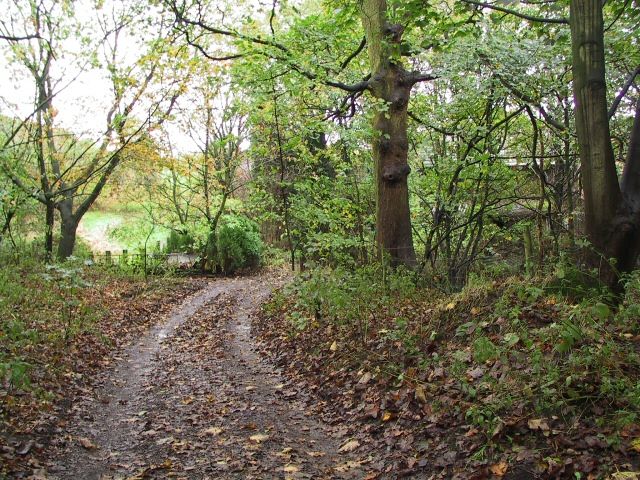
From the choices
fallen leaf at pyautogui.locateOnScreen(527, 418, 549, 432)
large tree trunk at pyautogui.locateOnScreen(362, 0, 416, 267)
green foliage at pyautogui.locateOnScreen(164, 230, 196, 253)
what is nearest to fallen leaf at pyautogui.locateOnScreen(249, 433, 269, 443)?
fallen leaf at pyautogui.locateOnScreen(527, 418, 549, 432)

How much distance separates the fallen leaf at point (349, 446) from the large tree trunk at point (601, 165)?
121 inches

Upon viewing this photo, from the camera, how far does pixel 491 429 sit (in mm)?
4137

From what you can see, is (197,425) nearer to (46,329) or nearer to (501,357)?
(501,357)

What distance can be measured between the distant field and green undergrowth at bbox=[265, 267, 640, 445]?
2321 centimetres

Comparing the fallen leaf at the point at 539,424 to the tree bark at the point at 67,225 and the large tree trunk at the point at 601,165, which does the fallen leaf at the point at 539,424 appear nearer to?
the large tree trunk at the point at 601,165

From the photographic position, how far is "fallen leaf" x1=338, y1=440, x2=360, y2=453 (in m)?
5.12

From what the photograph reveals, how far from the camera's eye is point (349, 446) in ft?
16.9

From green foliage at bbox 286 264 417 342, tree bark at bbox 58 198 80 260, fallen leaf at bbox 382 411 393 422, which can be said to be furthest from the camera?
tree bark at bbox 58 198 80 260

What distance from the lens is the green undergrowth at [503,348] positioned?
4.05 m

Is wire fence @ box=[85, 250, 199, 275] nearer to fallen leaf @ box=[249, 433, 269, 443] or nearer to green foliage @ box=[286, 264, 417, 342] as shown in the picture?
green foliage @ box=[286, 264, 417, 342]

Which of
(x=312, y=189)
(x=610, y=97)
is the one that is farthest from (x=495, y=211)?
(x=312, y=189)

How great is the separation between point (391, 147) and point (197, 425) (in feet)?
20.8

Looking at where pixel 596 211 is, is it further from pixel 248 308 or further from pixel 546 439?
pixel 248 308

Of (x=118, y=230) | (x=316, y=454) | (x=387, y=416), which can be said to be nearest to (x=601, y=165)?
(x=387, y=416)
